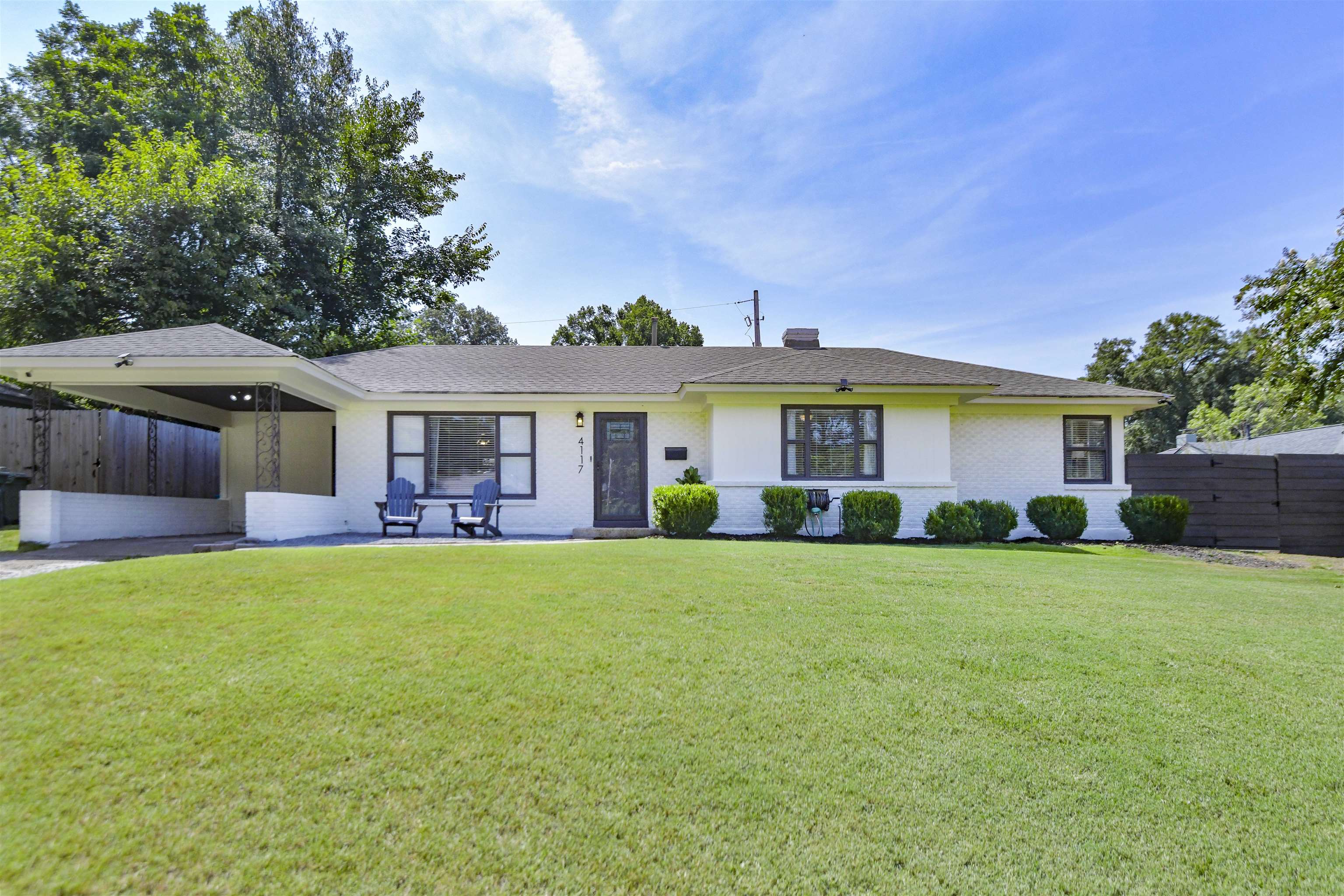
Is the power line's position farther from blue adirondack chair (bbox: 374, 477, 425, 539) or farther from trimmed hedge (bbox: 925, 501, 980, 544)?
blue adirondack chair (bbox: 374, 477, 425, 539)

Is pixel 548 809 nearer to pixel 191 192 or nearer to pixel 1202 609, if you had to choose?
pixel 1202 609

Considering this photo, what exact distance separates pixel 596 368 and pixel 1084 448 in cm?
1007

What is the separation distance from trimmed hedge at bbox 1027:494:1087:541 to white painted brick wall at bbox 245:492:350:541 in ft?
41.7

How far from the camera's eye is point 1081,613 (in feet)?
15.7

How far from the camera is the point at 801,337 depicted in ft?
48.0

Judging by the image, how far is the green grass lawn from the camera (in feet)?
6.63

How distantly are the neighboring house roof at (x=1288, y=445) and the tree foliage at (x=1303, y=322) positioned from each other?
32.7 ft

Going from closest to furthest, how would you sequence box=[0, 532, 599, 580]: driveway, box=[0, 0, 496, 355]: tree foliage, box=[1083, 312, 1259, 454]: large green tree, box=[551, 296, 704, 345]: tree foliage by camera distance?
box=[0, 532, 599, 580]: driveway < box=[0, 0, 496, 355]: tree foliage < box=[551, 296, 704, 345]: tree foliage < box=[1083, 312, 1259, 454]: large green tree

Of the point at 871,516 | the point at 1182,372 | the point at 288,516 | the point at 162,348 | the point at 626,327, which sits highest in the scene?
the point at 626,327

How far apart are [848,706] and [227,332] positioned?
1034 centimetres

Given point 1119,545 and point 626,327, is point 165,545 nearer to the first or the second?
point 1119,545

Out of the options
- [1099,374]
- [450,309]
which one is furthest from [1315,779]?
[1099,374]

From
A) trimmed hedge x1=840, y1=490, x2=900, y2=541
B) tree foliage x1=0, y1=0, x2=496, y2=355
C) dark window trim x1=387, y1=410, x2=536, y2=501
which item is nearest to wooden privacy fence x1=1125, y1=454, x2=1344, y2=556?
trimmed hedge x1=840, y1=490, x2=900, y2=541

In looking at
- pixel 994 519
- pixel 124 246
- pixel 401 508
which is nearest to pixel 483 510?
pixel 401 508
